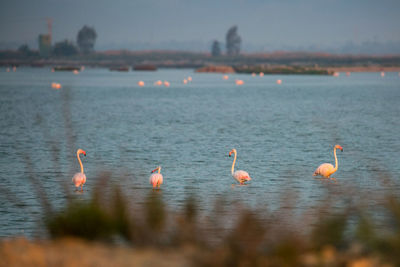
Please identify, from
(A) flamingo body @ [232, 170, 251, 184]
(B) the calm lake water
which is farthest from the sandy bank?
(A) flamingo body @ [232, 170, 251, 184]

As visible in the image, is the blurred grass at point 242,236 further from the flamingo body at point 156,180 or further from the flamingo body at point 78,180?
the flamingo body at point 78,180

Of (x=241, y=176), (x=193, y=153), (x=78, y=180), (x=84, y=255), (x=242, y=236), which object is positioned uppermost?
(x=242, y=236)

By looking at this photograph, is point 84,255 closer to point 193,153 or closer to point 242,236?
point 242,236

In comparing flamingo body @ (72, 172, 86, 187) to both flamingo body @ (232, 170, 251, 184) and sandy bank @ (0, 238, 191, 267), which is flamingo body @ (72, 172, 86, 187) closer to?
flamingo body @ (232, 170, 251, 184)

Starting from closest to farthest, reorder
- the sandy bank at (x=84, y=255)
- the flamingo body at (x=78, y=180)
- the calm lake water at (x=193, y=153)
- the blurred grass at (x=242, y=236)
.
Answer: the blurred grass at (x=242, y=236)
the sandy bank at (x=84, y=255)
the calm lake water at (x=193, y=153)
the flamingo body at (x=78, y=180)

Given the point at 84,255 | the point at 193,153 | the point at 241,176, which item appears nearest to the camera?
the point at 84,255

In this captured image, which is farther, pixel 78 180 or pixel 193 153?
pixel 193 153

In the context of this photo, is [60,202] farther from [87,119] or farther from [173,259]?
[87,119]

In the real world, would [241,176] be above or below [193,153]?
above

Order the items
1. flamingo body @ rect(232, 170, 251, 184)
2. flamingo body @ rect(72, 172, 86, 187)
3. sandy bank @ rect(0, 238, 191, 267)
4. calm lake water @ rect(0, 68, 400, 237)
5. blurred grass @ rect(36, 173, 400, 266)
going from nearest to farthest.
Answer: blurred grass @ rect(36, 173, 400, 266), sandy bank @ rect(0, 238, 191, 267), calm lake water @ rect(0, 68, 400, 237), flamingo body @ rect(72, 172, 86, 187), flamingo body @ rect(232, 170, 251, 184)

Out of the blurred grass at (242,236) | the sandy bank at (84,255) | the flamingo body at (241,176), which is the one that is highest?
the blurred grass at (242,236)

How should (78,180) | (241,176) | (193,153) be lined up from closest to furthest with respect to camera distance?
(78,180) → (241,176) → (193,153)

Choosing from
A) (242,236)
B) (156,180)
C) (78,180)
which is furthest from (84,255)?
(78,180)

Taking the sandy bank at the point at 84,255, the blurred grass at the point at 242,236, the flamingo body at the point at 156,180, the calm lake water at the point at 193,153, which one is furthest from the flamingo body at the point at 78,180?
the sandy bank at the point at 84,255
